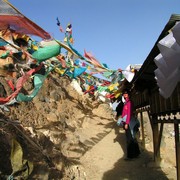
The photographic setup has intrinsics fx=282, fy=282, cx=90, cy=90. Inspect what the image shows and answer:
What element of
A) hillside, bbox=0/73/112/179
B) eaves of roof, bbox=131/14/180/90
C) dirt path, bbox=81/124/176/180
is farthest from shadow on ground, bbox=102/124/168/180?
eaves of roof, bbox=131/14/180/90

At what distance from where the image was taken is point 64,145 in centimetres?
1009

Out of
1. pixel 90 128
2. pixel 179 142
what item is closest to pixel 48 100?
pixel 90 128

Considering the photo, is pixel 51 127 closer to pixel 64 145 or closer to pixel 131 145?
pixel 64 145

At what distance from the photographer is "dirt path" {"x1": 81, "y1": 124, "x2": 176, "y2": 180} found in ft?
25.6

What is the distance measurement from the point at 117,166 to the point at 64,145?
2.21 m

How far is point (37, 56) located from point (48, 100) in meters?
8.38

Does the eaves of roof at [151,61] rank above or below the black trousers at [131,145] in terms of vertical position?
above

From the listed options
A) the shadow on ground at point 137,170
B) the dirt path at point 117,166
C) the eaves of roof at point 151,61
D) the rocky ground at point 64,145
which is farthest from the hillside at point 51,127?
the eaves of roof at point 151,61

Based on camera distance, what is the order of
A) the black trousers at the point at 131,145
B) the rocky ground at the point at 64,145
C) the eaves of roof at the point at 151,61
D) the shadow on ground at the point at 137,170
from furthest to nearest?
the black trousers at the point at 131,145 < the shadow on ground at the point at 137,170 < the rocky ground at the point at 64,145 < the eaves of roof at the point at 151,61

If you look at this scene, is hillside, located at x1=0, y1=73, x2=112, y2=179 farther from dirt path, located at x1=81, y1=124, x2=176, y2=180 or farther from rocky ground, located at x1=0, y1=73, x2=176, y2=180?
dirt path, located at x1=81, y1=124, x2=176, y2=180

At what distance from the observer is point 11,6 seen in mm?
5727

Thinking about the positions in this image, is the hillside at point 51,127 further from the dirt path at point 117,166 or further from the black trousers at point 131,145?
the black trousers at point 131,145

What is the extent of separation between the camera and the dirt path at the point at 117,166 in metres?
7.79

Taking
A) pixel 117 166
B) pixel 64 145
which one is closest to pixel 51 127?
pixel 64 145
